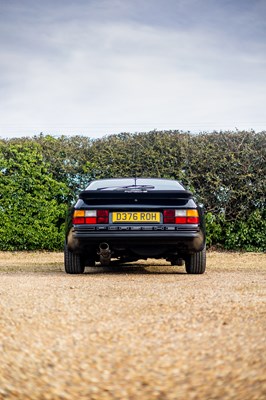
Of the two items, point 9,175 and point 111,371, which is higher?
point 9,175

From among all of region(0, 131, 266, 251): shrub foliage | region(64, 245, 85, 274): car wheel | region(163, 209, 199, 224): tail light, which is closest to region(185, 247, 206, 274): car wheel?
region(163, 209, 199, 224): tail light

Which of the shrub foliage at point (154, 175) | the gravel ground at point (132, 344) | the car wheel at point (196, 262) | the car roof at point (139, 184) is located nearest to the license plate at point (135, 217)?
the car roof at point (139, 184)

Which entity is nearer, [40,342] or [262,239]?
[40,342]

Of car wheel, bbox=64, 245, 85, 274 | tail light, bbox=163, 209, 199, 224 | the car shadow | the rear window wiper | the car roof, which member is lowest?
the car shadow

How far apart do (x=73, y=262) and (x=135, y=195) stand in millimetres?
1379

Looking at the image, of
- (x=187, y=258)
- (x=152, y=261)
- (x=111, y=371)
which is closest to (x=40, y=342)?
(x=111, y=371)

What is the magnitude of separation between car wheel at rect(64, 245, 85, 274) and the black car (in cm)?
26

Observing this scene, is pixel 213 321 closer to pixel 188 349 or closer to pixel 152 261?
pixel 188 349

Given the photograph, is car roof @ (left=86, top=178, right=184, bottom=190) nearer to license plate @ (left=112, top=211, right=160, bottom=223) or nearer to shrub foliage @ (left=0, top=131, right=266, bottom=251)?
license plate @ (left=112, top=211, right=160, bottom=223)

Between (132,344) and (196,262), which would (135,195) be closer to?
(196,262)

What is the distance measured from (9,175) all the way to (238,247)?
587 centimetres

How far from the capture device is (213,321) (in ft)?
14.4

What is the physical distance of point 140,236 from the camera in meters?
8.23

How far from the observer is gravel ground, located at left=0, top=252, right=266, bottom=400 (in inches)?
115
